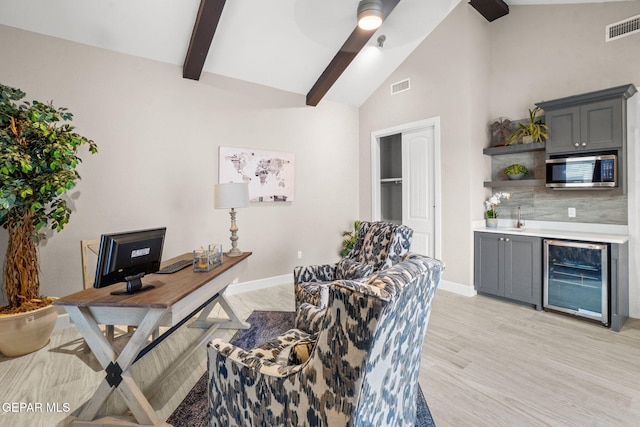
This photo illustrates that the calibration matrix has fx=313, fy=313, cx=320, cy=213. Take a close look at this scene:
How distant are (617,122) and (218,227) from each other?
4552mm

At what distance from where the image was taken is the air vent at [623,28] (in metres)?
3.20

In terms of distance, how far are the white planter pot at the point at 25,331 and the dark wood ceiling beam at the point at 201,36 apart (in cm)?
284

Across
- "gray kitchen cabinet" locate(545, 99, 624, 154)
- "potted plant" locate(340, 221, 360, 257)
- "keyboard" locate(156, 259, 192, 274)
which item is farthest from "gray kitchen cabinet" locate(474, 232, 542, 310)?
"keyboard" locate(156, 259, 192, 274)

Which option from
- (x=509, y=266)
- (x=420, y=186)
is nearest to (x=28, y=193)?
(x=420, y=186)

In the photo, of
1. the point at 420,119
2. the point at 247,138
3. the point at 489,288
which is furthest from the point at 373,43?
the point at 489,288

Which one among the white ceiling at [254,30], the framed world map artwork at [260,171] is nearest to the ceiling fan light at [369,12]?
the white ceiling at [254,30]

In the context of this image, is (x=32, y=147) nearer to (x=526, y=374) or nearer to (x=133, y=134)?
(x=133, y=134)

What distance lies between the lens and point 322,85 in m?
4.56

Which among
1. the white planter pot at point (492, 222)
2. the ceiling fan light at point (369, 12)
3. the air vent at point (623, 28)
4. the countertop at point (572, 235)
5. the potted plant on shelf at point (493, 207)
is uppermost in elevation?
the ceiling fan light at point (369, 12)

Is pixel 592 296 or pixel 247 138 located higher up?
pixel 247 138

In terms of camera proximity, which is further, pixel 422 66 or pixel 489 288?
pixel 422 66

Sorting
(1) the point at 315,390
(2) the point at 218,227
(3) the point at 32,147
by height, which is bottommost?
(1) the point at 315,390

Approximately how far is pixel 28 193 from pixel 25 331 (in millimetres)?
1160

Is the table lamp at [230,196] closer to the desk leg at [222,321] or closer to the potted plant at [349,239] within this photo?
the desk leg at [222,321]
